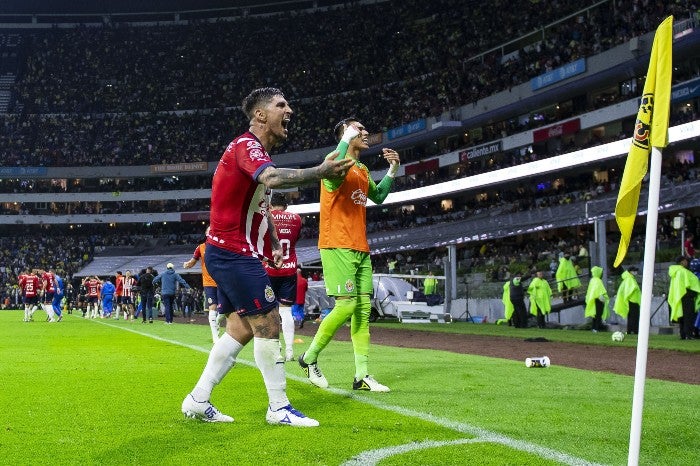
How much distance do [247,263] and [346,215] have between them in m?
2.14

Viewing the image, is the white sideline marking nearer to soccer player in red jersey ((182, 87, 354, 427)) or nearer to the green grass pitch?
the green grass pitch

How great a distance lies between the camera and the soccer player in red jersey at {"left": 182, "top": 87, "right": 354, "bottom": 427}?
5051 mm

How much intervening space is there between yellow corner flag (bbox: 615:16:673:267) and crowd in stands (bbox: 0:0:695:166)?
4972 centimetres

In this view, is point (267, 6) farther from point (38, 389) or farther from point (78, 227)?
point (38, 389)

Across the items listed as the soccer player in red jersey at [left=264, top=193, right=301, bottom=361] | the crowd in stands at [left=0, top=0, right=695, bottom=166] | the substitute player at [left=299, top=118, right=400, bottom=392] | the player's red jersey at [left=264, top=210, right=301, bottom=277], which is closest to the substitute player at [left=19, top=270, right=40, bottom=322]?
the soccer player in red jersey at [left=264, top=193, right=301, bottom=361]

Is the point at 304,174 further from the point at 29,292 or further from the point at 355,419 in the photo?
the point at 29,292

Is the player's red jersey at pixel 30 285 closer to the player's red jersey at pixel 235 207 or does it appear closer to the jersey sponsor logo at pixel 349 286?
the jersey sponsor logo at pixel 349 286

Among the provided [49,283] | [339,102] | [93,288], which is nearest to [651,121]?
[49,283]

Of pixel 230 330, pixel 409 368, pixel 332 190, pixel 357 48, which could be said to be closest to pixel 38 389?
pixel 230 330

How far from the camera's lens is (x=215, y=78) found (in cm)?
7000

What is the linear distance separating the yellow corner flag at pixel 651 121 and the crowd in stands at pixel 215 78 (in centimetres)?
4972

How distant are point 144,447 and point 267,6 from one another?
74.1m

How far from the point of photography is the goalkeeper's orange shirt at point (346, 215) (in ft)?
23.2

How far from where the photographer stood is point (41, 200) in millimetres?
70625
